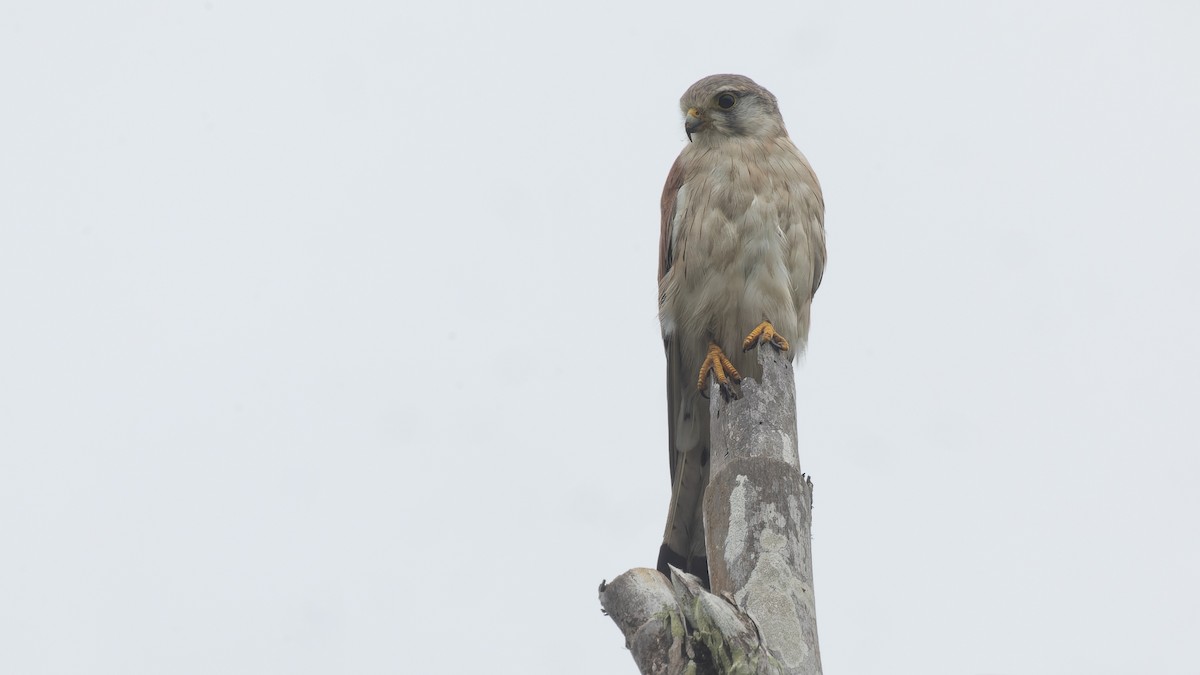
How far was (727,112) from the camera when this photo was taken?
19.1 feet

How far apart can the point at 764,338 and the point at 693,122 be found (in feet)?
5.76

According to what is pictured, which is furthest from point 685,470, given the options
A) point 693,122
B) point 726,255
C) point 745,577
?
point 745,577

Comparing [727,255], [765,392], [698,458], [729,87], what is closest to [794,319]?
[727,255]

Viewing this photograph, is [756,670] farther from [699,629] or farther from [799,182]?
[799,182]

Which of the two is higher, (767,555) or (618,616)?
(767,555)

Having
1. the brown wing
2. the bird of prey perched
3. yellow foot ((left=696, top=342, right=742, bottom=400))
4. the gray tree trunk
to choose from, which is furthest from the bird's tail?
the gray tree trunk

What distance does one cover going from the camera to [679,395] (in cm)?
557

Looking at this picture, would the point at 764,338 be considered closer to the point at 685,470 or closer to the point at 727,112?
the point at 685,470

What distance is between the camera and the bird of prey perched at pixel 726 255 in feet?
17.1

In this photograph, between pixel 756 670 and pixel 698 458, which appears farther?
pixel 698 458

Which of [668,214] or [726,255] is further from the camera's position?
[668,214]

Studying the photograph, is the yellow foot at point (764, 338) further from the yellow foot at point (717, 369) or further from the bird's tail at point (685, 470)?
the bird's tail at point (685, 470)

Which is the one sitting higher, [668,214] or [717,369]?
Answer: [668,214]

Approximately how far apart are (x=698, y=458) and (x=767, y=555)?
6.86ft
